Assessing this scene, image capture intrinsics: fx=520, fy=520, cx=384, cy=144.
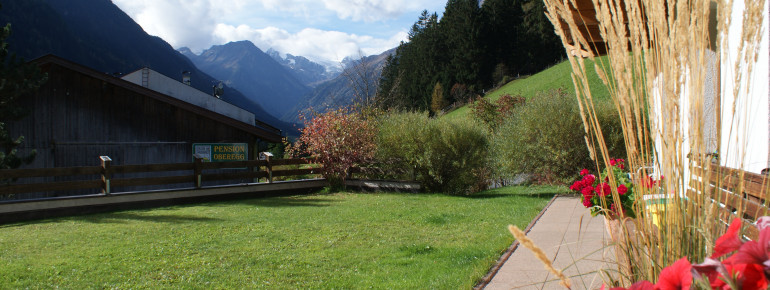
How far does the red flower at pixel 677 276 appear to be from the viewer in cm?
86

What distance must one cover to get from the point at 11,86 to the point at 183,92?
37.8 ft

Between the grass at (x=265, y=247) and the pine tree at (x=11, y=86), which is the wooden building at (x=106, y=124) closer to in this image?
the pine tree at (x=11, y=86)

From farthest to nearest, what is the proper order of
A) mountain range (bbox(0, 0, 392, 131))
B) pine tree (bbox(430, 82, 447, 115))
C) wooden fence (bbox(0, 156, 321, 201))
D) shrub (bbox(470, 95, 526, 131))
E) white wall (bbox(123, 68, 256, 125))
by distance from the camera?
mountain range (bbox(0, 0, 392, 131)), pine tree (bbox(430, 82, 447, 115)), shrub (bbox(470, 95, 526, 131)), white wall (bbox(123, 68, 256, 125)), wooden fence (bbox(0, 156, 321, 201))

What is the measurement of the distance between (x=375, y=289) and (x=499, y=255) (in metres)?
1.51

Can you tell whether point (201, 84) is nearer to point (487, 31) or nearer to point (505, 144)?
point (487, 31)

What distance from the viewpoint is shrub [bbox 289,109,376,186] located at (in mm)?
14164

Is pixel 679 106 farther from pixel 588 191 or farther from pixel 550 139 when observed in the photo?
pixel 550 139

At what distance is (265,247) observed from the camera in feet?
20.2

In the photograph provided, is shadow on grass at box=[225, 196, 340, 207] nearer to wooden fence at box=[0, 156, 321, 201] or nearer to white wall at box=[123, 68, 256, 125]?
wooden fence at box=[0, 156, 321, 201]

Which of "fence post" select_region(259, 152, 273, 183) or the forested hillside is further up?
the forested hillside

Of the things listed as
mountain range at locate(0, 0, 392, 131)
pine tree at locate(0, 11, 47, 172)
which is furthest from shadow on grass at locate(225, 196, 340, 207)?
mountain range at locate(0, 0, 392, 131)

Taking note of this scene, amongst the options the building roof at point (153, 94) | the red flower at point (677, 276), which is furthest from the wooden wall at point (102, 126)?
the red flower at point (677, 276)

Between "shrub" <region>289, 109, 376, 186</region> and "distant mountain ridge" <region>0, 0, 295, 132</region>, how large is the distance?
23577mm

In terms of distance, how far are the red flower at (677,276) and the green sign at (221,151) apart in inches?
639
